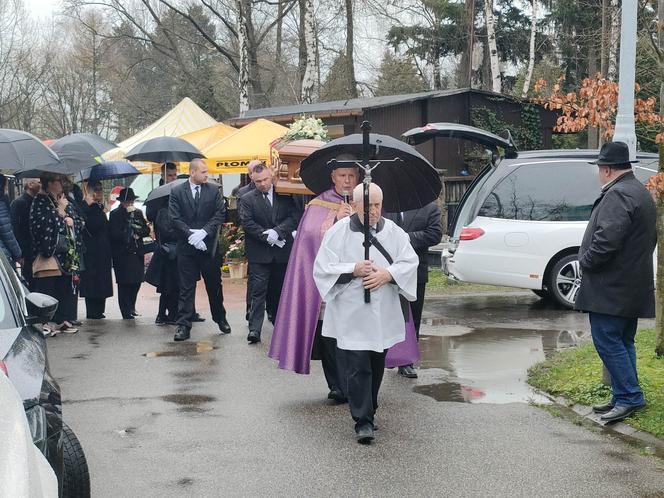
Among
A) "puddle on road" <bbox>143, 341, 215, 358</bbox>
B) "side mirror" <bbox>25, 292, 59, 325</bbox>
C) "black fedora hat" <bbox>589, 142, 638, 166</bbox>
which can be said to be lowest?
"puddle on road" <bbox>143, 341, 215, 358</bbox>

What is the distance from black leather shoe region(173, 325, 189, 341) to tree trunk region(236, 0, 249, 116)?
17903mm

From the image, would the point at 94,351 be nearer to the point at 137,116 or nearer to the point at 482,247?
the point at 482,247

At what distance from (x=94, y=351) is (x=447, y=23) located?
30.5m

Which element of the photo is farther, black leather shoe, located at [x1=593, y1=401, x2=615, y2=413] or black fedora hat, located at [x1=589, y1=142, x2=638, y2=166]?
black leather shoe, located at [x1=593, y1=401, x2=615, y2=413]

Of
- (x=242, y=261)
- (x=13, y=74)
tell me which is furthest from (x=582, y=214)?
(x=13, y=74)

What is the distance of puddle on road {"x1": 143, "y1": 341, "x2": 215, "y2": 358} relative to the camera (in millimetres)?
10422

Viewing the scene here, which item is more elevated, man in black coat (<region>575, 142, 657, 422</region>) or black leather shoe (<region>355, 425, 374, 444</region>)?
man in black coat (<region>575, 142, 657, 422</region>)

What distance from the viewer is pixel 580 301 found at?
289 inches

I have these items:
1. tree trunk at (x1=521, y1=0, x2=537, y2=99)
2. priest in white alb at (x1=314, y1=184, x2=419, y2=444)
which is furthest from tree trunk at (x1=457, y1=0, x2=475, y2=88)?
priest in white alb at (x1=314, y1=184, x2=419, y2=444)

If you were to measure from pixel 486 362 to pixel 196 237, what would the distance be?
11.7 feet

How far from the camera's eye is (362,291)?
6.96 metres

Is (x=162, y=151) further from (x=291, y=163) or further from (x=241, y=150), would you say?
(x=291, y=163)

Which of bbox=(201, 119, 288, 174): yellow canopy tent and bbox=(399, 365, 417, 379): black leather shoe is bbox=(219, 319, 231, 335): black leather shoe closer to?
bbox=(399, 365, 417, 379): black leather shoe

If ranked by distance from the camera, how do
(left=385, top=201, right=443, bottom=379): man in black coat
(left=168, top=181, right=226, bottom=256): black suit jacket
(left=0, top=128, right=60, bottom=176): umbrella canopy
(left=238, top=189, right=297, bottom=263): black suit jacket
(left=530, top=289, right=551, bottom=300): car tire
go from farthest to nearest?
(left=530, top=289, right=551, bottom=300): car tire → (left=168, top=181, right=226, bottom=256): black suit jacket → (left=238, top=189, right=297, bottom=263): black suit jacket → (left=0, top=128, right=60, bottom=176): umbrella canopy → (left=385, top=201, right=443, bottom=379): man in black coat
